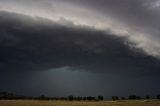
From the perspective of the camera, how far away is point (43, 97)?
157500 mm

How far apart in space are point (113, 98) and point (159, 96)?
30091 mm

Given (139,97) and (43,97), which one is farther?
(43,97)

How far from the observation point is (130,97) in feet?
483

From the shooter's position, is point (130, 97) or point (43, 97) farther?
point (43, 97)

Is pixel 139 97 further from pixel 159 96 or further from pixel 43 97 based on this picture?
pixel 43 97

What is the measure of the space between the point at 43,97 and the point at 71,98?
1923 centimetres

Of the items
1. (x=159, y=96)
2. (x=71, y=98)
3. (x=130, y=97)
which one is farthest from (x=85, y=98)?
(x=159, y=96)

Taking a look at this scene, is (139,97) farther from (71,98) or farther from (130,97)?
(71,98)

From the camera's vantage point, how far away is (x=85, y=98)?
146 m

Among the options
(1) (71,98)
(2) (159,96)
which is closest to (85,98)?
(1) (71,98)

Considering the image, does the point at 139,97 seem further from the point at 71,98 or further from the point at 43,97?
the point at 43,97

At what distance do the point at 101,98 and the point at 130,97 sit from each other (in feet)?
53.7

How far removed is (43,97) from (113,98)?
141 ft

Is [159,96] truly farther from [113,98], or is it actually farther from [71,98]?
[71,98]
